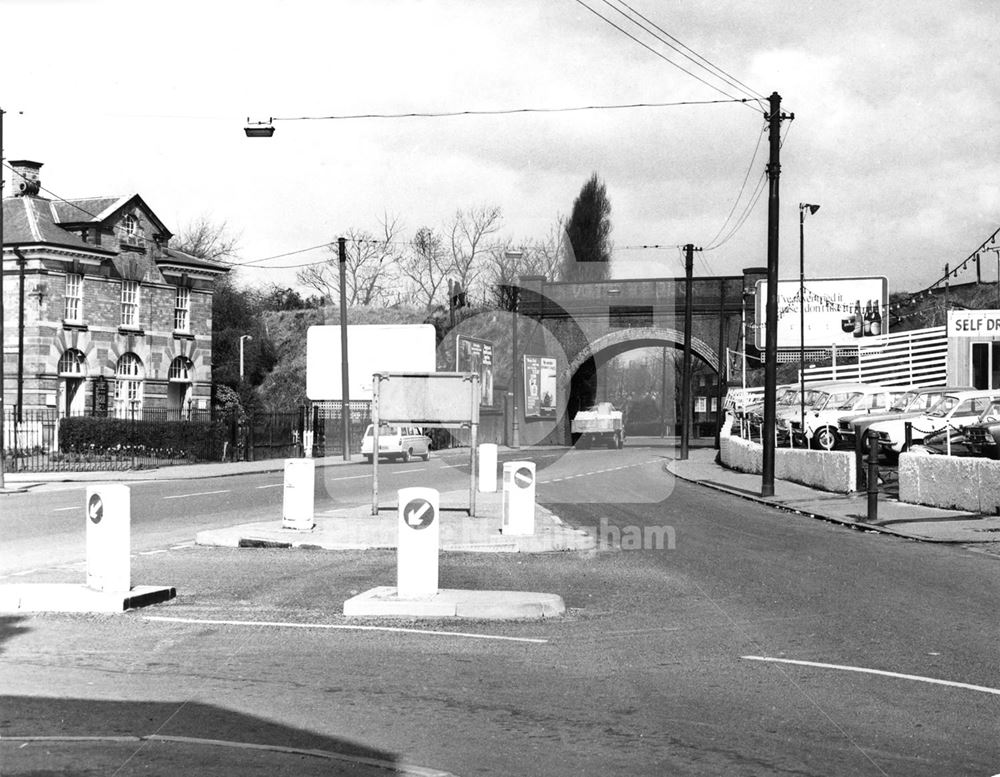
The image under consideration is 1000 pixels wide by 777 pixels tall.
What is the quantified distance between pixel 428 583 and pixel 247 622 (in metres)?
1.68

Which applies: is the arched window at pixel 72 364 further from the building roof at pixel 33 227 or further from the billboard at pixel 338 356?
the billboard at pixel 338 356

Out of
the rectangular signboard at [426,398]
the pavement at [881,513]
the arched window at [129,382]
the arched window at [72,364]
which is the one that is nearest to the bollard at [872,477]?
the pavement at [881,513]

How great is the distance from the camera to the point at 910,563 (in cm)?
1466

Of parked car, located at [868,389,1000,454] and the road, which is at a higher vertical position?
parked car, located at [868,389,1000,454]

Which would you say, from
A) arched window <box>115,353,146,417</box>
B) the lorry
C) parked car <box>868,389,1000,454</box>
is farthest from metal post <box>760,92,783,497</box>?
the lorry

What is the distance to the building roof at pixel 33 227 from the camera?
163 feet

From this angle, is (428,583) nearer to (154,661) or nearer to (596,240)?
(154,661)

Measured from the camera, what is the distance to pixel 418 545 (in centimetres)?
1083

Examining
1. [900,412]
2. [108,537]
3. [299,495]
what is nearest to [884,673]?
[108,537]

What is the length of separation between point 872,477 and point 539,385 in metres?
47.7

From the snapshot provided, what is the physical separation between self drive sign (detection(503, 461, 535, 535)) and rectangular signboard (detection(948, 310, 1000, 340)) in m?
33.0

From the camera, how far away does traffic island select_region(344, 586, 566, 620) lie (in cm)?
1041

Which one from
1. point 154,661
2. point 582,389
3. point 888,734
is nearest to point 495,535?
point 154,661

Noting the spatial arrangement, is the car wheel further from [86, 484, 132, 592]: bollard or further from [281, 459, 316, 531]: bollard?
[86, 484, 132, 592]: bollard
